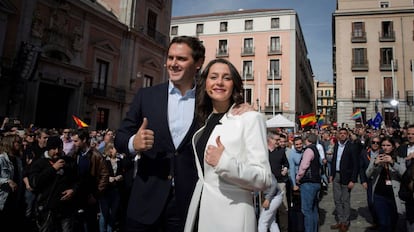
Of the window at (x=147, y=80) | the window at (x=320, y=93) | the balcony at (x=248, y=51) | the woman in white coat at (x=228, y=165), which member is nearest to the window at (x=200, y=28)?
the balcony at (x=248, y=51)

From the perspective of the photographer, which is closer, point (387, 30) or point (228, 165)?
point (228, 165)

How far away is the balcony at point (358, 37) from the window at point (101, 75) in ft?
80.0

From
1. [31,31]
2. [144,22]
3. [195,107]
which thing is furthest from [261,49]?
[195,107]

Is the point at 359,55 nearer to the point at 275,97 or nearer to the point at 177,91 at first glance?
the point at 275,97

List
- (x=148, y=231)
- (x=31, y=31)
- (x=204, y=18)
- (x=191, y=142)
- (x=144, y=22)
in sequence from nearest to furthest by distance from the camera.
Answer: (x=148, y=231)
(x=191, y=142)
(x=31, y=31)
(x=144, y=22)
(x=204, y=18)

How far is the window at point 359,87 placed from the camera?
28625mm

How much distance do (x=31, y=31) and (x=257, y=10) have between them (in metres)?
29.4

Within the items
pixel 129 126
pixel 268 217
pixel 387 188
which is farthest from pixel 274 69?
pixel 129 126

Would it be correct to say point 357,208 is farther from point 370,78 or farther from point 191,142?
point 370,78

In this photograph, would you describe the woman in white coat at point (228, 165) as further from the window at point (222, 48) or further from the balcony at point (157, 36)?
the window at point (222, 48)

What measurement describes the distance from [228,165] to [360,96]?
103ft

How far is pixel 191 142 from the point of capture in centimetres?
202

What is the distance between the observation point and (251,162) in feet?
5.25

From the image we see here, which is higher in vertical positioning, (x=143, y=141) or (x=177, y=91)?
(x=177, y=91)
